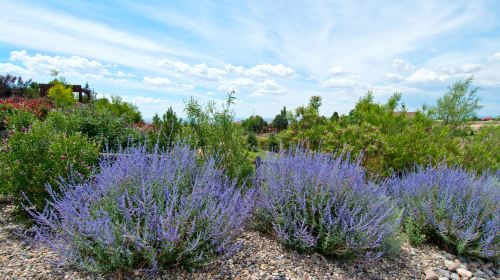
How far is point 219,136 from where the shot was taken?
17.0ft

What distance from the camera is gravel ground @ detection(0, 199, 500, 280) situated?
9.00ft

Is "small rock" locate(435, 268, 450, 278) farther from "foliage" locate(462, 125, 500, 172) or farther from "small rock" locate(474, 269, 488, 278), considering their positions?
"foliage" locate(462, 125, 500, 172)

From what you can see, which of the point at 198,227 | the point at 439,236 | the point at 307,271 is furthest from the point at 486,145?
the point at 198,227

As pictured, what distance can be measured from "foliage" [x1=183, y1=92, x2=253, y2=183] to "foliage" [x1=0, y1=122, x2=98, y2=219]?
135 centimetres

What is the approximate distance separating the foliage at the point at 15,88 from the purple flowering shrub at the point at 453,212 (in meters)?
18.2

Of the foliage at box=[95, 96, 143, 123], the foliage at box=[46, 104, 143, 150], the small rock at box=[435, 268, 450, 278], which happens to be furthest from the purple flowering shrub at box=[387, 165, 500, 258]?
the foliage at box=[95, 96, 143, 123]

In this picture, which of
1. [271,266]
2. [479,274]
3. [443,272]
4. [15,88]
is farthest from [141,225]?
[15,88]

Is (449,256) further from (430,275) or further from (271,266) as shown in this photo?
(271,266)

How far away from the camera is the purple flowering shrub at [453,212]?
3.74 metres

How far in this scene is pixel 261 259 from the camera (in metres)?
2.98

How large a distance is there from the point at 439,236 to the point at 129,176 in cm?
335

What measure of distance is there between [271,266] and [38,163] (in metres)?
2.76

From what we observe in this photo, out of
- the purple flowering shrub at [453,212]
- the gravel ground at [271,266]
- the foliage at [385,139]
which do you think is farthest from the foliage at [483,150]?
the gravel ground at [271,266]

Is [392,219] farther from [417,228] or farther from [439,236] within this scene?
[439,236]
